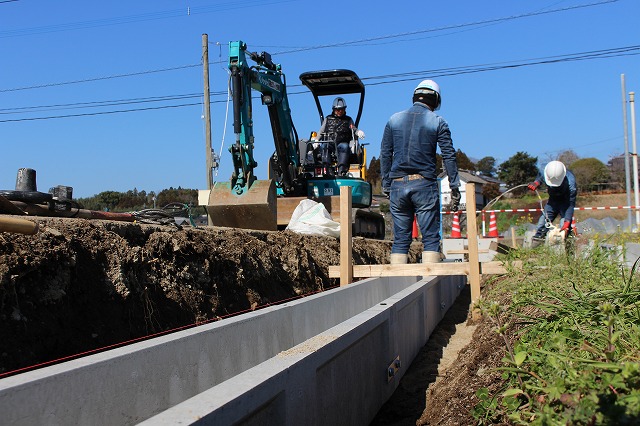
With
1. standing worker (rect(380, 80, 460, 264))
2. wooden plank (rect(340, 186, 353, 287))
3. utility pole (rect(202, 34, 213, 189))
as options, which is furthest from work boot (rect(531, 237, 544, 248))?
utility pole (rect(202, 34, 213, 189))

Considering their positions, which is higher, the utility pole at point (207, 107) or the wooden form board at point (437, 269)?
the utility pole at point (207, 107)

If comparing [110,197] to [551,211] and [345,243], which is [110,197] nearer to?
[551,211]

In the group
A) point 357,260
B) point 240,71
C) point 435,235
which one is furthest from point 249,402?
point 240,71

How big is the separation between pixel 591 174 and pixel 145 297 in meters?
59.1

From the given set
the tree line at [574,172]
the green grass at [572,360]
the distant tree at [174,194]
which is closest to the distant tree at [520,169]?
the tree line at [574,172]

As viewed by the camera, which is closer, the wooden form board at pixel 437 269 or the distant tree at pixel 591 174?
the wooden form board at pixel 437 269

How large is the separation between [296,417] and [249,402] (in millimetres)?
514

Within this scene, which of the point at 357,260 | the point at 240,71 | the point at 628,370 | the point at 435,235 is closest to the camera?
the point at 628,370

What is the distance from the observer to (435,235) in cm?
675

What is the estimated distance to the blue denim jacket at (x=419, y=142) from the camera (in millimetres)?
6633

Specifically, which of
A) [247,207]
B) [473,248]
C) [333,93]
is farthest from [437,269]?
[333,93]

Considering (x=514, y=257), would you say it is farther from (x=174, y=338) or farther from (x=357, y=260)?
(x=174, y=338)

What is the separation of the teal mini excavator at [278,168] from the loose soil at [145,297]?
10.1ft

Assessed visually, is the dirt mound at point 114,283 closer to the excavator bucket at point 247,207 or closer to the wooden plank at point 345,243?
the wooden plank at point 345,243
